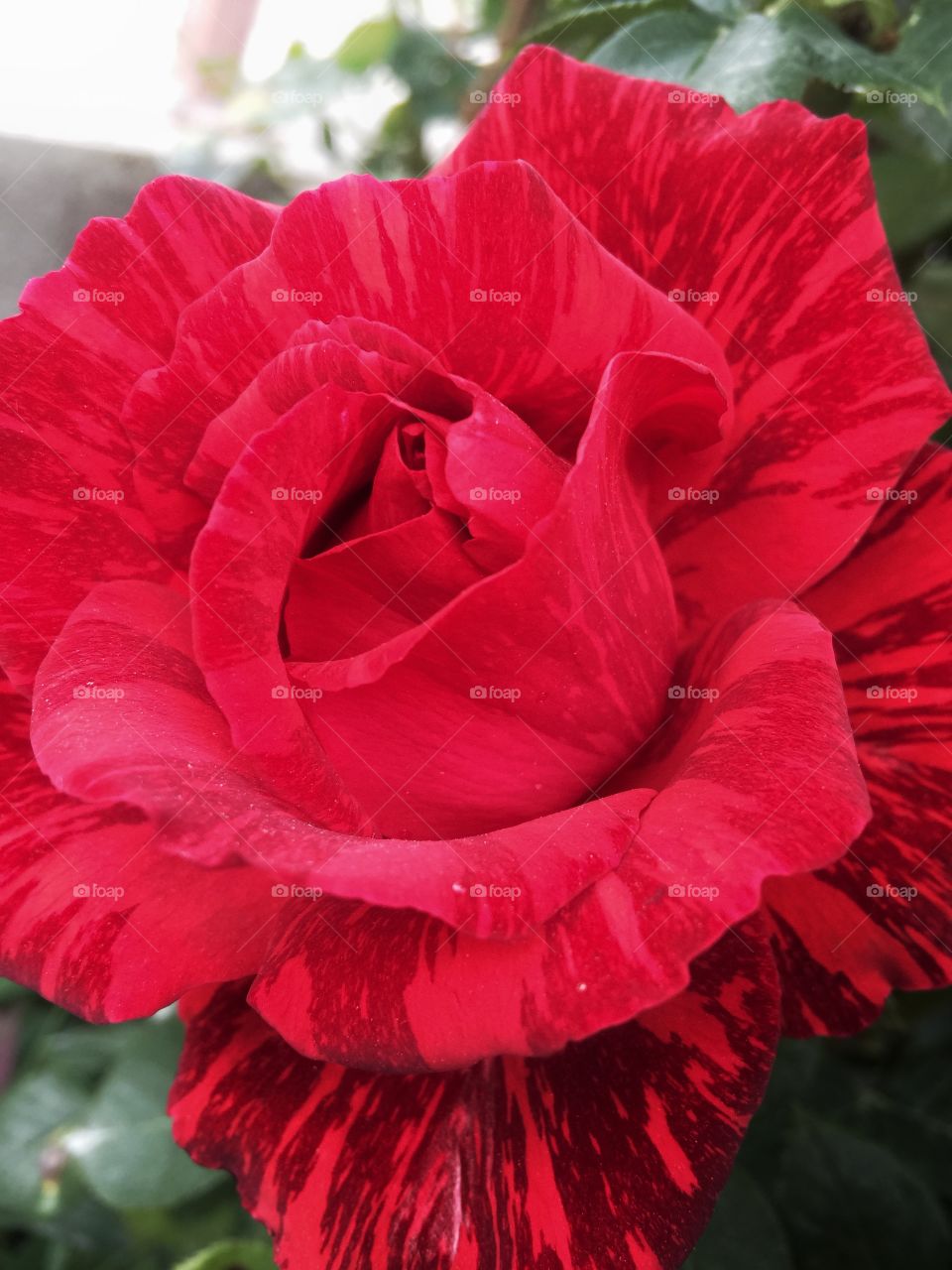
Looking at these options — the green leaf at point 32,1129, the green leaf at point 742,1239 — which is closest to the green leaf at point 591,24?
the green leaf at point 742,1239

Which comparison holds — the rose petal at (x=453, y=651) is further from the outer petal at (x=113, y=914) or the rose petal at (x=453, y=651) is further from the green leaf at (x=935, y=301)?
the green leaf at (x=935, y=301)

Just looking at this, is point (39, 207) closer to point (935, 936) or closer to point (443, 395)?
point (443, 395)

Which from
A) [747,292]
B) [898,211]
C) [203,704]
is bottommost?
[203,704]

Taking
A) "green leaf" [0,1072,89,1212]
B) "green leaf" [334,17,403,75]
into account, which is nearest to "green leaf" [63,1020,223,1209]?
"green leaf" [0,1072,89,1212]

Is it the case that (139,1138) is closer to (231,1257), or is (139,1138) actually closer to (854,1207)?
(231,1257)

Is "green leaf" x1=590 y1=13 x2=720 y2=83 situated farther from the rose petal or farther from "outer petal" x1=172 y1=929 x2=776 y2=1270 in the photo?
"outer petal" x1=172 y1=929 x2=776 y2=1270

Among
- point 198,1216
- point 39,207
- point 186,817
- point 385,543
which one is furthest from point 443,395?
point 39,207

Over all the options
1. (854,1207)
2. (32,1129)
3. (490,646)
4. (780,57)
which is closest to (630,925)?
(490,646)
